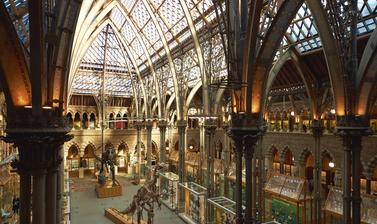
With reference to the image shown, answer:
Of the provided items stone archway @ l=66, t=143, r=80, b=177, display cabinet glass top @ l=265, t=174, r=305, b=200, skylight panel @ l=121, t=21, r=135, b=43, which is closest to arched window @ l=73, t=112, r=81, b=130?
stone archway @ l=66, t=143, r=80, b=177

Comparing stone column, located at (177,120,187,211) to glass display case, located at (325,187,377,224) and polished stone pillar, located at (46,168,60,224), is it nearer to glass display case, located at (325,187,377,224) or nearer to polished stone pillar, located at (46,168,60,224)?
glass display case, located at (325,187,377,224)

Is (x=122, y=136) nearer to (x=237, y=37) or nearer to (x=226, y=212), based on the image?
(x=226, y=212)

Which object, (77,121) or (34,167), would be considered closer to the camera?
(34,167)

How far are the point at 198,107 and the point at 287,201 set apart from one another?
2606cm

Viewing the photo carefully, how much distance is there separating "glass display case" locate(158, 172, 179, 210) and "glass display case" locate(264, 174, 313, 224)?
677 centimetres

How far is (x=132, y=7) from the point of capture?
26.2m

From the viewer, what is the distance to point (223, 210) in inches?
575

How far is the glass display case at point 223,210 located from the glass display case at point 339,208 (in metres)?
4.50

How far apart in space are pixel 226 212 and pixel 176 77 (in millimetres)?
12428

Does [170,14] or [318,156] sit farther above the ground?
[170,14]

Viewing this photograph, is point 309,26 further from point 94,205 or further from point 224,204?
point 94,205

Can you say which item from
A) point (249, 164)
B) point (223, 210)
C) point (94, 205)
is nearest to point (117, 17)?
point (94, 205)

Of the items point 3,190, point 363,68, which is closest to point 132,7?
point 3,190

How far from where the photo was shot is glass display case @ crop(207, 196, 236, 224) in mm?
13953
